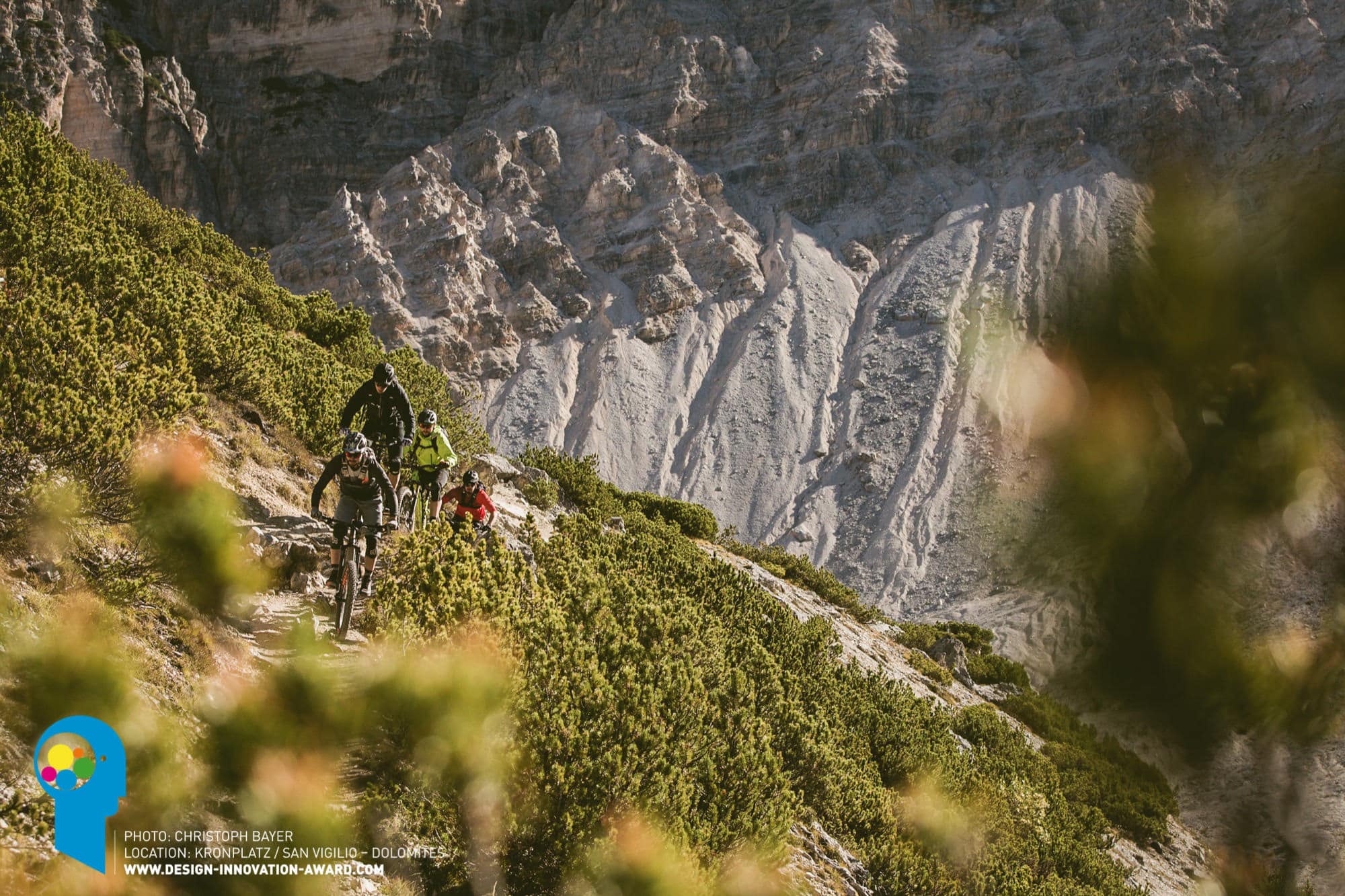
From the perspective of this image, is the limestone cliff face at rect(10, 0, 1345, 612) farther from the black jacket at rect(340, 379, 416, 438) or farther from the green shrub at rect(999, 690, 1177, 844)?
the black jacket at rect(340, 379, 416, 438)

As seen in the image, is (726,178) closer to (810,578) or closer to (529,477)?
(810,578)

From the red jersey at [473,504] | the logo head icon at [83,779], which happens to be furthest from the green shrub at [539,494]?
the logo head icon at [83,779]

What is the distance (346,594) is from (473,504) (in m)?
2.29

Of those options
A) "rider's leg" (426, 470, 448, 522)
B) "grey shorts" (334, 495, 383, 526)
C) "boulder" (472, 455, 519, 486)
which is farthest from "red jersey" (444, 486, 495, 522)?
"boulder" (472, 455, 519, 486)

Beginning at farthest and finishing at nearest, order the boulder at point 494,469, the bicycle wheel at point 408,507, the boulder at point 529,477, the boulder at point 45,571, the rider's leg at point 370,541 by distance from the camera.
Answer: the boulder at point 529,477
the boulder at point 494,469
the bicycle wheel at point 408,507
the rider's leg at point 370,541
the boulder at point 45,571

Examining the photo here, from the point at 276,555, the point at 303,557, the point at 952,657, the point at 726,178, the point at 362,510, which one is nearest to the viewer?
the point at 362,510

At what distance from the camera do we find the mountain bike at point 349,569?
9.08 m

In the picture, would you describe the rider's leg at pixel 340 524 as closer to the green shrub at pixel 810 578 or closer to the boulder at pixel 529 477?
the boulder at pixel 529 477

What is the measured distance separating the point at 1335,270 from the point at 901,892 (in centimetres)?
859

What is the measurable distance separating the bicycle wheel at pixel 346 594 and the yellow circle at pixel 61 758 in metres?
3.27

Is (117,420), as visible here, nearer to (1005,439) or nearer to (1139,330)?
(1139,330)

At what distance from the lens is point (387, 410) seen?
1117 cm

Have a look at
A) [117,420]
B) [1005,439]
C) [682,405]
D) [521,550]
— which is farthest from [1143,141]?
[117,420]

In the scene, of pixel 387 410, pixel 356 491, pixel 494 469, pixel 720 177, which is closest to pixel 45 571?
pixel 356 491
